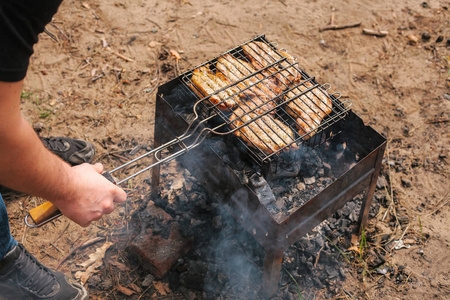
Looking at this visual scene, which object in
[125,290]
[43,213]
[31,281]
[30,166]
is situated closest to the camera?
[30,166]

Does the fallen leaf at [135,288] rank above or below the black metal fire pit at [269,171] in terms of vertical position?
below

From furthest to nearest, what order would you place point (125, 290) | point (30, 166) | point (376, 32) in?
1. point (376, 32)
2. point (125, 290)
3. point (30, 166)

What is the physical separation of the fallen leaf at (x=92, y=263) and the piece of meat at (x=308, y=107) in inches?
83.9

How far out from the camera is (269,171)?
3.57m

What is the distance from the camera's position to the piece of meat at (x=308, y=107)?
3627 mm

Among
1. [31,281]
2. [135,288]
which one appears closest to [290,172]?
[135,288]

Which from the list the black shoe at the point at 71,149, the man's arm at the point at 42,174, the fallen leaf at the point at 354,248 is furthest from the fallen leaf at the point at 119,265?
the fallen leaf at the point at 354,248

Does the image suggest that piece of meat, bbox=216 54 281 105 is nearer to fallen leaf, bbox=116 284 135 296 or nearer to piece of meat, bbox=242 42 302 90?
piece of meat, bbox=242 42 302 90

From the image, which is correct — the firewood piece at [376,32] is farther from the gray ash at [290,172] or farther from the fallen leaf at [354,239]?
the fallen leaf at [354,239]

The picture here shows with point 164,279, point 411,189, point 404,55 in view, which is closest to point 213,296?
point 164,279

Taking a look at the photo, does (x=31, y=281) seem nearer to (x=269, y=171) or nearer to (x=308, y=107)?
(x=269, y=171)

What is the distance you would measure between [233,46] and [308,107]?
8.89 ft

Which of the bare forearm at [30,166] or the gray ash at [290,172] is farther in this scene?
the gray ash at [290,172]

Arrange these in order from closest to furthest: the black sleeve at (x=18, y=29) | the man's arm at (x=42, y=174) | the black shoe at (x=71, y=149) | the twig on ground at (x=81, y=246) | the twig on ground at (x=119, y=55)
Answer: the black sleeve at (x=18, y=29)
the man's arm at (x=42, y=174)
the twig on ground at (x=81, y=246)
the black shoe at (x=71, y=149)
the twig on ground at (x=119, y=55)
